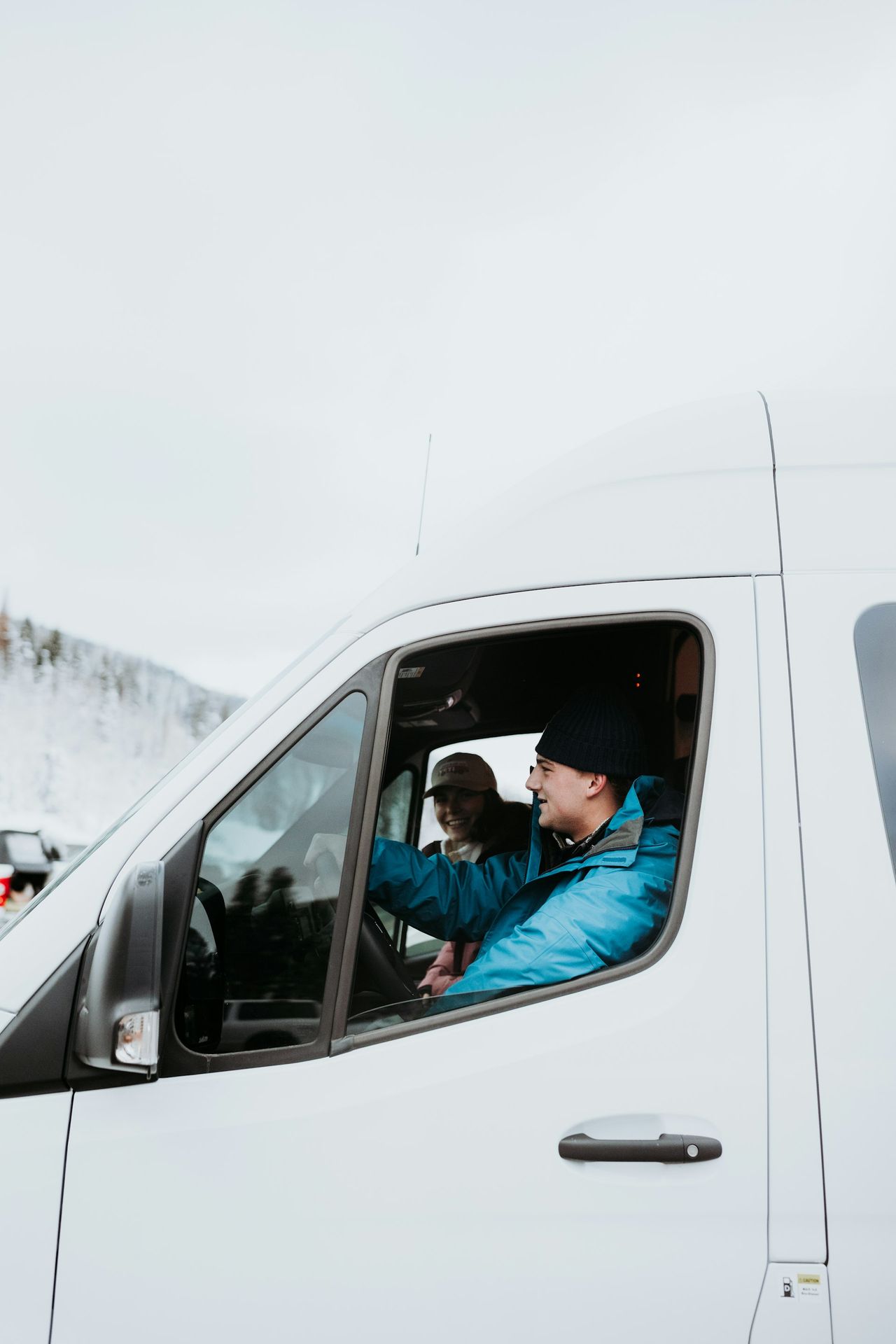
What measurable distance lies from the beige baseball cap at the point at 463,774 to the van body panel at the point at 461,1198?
159 centimetres

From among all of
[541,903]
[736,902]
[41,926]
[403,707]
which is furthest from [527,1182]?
[403,707]

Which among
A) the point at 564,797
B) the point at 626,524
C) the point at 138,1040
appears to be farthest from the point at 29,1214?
the point at 626,524

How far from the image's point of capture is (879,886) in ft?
5.36

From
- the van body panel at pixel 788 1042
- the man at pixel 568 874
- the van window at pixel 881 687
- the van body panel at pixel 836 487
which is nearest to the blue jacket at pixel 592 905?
the man at pixel 568 874

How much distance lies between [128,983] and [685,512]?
4.08 feet

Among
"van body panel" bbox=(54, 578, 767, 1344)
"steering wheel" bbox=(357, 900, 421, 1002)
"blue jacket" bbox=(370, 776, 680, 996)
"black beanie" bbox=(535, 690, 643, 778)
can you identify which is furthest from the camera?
"black beanie" bbox=(535, 690, 643, 778)

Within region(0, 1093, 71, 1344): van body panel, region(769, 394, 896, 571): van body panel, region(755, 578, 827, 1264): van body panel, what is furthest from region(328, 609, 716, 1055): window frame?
region(0, 1093, 71, 1344): van body panel

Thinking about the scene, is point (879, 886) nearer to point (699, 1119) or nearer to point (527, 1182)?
point (699, 1119)

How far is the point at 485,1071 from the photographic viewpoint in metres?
1.60

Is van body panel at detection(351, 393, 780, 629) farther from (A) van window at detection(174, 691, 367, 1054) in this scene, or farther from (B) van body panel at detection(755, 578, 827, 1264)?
(B) van body panel at detection(755, 578, 827, 1264)

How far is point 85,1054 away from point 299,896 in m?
0.44

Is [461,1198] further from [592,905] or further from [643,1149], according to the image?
[592,905]

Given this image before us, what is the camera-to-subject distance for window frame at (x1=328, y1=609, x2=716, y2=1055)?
1.67 metres

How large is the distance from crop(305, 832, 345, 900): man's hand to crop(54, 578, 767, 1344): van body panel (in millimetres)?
340
